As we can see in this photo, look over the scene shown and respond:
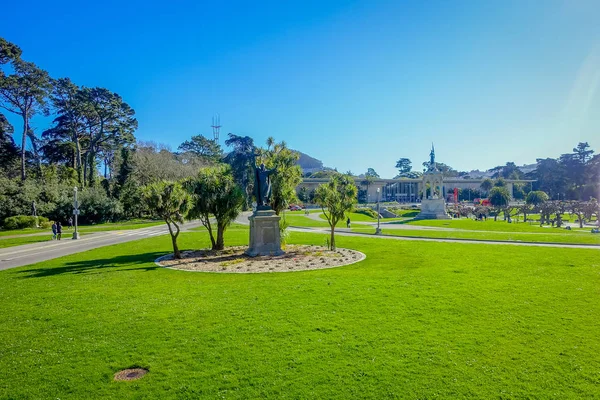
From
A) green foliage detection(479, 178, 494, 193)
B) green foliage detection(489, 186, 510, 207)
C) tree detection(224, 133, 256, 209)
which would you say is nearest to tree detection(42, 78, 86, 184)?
tree detection(224, 133, 256, 209)

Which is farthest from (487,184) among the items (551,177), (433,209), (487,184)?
(433,209)

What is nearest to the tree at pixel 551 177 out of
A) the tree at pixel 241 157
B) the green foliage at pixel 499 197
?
the green foliage at pixel 499 197

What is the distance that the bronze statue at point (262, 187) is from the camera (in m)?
18.9

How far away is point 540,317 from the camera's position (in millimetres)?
8500

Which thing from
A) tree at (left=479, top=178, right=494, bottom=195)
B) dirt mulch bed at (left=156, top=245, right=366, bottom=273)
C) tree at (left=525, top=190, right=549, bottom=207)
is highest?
tree at (left=479, top=178, right=494, bottom=195)

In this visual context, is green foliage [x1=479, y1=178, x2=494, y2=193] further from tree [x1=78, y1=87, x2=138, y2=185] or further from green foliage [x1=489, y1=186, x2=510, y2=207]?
tree [x1=78, y1=87, x2=138, y2=185]

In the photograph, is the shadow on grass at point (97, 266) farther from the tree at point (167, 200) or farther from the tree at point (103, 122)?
the tree at point (103, 122)

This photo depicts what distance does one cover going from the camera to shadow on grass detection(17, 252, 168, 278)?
14.8m

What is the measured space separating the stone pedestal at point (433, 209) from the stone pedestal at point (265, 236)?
4148 cm

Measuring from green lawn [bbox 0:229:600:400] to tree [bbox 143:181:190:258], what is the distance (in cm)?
379

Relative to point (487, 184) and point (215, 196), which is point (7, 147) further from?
point (487, 184)

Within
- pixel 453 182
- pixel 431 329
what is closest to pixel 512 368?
A: pixel 431 329

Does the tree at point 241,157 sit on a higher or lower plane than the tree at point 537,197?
higher

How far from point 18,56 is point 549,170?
418 feet
